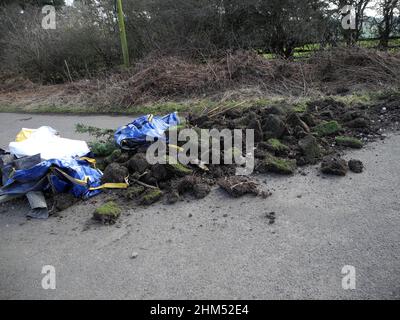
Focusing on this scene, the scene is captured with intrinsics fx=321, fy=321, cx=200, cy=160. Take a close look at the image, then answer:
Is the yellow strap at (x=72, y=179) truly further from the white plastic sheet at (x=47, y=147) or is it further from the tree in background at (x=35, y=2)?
the tree in background at (x=35, y=2)

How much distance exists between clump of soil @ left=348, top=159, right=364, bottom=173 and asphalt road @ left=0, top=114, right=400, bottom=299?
0.09m

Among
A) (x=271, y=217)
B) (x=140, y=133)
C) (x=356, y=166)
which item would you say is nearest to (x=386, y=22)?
(x=356, y=166)

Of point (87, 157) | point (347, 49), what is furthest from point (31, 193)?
point (347, 49)

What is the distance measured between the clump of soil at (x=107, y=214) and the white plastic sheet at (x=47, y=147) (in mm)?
1446

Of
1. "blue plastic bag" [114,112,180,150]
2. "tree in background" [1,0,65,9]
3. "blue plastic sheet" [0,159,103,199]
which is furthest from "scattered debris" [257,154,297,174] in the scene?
"tree in background" [1,0,65,9]

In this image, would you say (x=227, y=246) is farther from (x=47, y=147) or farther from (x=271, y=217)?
(x=47, y=147)

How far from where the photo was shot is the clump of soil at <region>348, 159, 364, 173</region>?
4.58m

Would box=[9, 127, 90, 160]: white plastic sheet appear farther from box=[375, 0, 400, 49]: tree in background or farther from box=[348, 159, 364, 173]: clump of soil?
box=[375, 0, 400, 49]: tree in background

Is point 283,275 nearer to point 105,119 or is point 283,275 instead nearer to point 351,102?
point 351,102

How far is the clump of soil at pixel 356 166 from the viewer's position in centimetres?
458

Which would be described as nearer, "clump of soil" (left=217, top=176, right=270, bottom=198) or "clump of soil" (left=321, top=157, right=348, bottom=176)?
"clump of soil" (left=217, top=176, right=270, bottom=198)

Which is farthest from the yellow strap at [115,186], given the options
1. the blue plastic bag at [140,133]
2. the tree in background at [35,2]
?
the tree in background at [35,2]

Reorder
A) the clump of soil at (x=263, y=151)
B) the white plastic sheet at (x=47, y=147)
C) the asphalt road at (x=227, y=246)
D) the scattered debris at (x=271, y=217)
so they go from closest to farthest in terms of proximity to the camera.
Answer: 1. the asphalt road at (x=227, y=246)
2. the scattered debris at (x=271, y=217)
3. the clump of soil at (x=263, y=151)
4. the white plastic sheet at (x=47, y=147)
